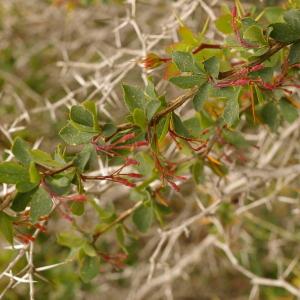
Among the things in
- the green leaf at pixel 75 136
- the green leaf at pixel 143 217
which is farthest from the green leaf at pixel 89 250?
the green leaf at pixel 75 136

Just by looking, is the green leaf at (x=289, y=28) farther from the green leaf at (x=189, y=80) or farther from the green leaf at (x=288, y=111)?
the green leaf at (x=288, y=111)

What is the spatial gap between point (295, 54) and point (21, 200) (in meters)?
0.53

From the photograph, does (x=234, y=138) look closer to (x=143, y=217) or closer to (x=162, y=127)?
Answer: (x=143, y=217)

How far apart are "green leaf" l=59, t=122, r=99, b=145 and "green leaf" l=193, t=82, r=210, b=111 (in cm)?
18

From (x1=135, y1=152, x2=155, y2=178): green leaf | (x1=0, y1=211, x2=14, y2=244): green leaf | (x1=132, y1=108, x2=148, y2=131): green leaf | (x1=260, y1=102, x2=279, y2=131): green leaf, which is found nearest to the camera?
(x1=132, y1=108, x2=148, y2=131): green leaf

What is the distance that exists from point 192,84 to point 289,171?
1.98 ft

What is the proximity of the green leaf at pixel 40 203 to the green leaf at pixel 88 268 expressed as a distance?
0.34m

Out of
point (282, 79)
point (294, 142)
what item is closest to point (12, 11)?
point (294, 142)

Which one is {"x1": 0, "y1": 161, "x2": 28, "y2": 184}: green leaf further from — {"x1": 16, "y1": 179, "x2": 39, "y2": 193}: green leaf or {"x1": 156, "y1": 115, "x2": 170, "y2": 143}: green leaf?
{"x1": 156, "y1": 115, "x2": 170, "y2": 143}: green leaf

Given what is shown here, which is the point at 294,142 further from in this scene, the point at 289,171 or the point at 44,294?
the point at 44,294

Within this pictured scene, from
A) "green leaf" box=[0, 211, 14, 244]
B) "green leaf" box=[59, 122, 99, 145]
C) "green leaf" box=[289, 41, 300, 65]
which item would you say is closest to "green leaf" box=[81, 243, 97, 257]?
"green leaf" box=[0, 211, 14, 244]

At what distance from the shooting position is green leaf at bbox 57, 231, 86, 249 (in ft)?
4.11

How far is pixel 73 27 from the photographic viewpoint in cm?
250

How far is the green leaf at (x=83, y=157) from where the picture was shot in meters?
0.96
